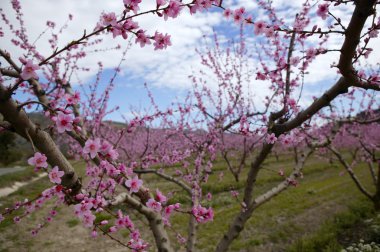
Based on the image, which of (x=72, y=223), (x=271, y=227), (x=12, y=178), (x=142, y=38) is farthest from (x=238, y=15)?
(x=12, y=178)

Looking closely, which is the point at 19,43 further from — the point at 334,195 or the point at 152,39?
the point at 334,195

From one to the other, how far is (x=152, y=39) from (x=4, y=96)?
93cm

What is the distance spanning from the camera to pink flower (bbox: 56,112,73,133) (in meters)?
1.65

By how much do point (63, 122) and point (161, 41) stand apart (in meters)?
0.82

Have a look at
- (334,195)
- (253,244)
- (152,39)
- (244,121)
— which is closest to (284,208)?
(334,195)

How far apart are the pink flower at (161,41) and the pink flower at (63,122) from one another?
2.42 feet

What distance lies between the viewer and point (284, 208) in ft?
37.9

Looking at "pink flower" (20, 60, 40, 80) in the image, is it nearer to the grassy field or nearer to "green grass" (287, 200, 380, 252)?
the grassy field

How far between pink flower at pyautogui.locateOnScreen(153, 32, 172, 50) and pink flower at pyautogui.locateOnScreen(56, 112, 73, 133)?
0.74 meters

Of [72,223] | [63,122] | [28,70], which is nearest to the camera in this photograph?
[28,70]

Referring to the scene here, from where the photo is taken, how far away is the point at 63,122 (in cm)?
167

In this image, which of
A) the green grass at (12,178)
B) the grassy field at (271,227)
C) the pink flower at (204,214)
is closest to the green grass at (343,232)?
the grassy field at (271,227)

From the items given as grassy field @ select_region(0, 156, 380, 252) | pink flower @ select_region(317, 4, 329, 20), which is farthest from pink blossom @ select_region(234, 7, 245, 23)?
grassy field @ select_region(0, 156, 380, 252)

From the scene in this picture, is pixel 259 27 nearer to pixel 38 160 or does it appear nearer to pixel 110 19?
pixel 110 19
